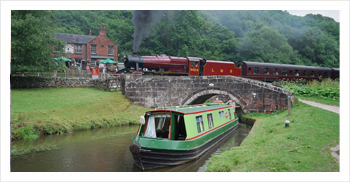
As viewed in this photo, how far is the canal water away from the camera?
799cm

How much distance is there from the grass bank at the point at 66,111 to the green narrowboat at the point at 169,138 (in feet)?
17.8

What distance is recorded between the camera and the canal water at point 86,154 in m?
7.99

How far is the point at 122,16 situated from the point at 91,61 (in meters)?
17.9

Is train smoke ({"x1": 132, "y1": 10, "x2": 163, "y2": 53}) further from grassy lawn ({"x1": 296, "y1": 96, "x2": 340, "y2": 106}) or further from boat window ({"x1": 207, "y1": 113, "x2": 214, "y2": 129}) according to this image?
grassy lawn ({"x1": 296, "y1": 96, "x2": 340, "y2": 106})

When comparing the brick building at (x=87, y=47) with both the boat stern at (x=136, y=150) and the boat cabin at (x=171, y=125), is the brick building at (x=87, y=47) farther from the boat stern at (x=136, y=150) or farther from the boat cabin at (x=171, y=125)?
the boat stern at (x=136, y=150)

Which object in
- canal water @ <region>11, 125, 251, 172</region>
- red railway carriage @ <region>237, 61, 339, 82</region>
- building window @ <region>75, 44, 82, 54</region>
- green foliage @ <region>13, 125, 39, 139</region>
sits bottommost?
canal water @ <region>11, 125, 251, 172</region>

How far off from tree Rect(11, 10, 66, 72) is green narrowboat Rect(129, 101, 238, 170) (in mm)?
11366

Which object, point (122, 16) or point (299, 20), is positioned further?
point (122, 16)

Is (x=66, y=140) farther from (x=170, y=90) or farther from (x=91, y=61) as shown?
(x=91, y=61)

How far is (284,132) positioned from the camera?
31.9 ft

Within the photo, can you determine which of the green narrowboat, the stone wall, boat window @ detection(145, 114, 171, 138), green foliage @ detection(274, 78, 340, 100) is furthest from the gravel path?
the stone wall

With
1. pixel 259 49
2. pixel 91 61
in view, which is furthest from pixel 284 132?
pixel 259 49

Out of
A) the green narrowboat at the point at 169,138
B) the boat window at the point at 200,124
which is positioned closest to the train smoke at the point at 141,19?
the boat window at the point at 200,124

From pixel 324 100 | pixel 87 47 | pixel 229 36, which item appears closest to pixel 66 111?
pixel 324 100
